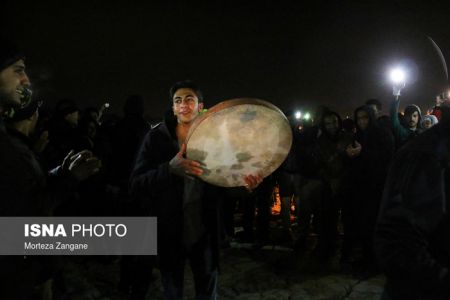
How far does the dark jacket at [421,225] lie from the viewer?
54.4 inches

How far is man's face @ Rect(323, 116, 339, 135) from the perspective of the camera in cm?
561

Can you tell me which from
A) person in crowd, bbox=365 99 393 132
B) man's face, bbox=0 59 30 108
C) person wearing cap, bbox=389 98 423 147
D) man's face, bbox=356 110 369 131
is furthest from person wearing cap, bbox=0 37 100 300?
person wearing cap, bbox=389 98 423 147

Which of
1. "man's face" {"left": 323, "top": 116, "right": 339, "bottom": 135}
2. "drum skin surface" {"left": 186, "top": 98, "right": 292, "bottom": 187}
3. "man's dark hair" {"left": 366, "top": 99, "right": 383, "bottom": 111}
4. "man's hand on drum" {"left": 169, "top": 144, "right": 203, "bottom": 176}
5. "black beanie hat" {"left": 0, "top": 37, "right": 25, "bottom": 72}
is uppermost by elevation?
"man's dark hair" {"left": 366, "top": 99, "right": 383, "bottom": 111}

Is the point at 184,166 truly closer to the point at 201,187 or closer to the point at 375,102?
the point at 201,187

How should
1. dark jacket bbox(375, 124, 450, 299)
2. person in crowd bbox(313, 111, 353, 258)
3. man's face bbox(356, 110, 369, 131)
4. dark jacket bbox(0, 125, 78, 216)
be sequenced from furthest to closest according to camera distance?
man's face bbox(356, 110, 369, 131)
person in crowd bbox(313, 111, 353, 258)
dark jacket bbox(0, 125, 78, 216)
dark jacket bbox(375, 124, 450, 299)

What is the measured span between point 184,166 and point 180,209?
51cm

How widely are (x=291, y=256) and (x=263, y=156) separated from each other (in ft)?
11.2

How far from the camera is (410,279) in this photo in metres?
1.43

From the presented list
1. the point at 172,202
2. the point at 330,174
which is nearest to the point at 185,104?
the point at 172,202

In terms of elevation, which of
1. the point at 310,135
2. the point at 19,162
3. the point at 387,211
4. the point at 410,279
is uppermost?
the point at 310,135

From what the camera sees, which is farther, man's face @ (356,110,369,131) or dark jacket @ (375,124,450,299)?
man's face @ (356,110,369,131)

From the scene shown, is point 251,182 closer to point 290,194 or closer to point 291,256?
point 291,256

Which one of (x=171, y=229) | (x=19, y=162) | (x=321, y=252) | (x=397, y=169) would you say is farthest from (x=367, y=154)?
(x=19, y=162)

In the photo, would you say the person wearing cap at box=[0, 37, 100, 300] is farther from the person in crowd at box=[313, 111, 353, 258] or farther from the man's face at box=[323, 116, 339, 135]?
the man's face at box=[323, 116, 339, 135]
